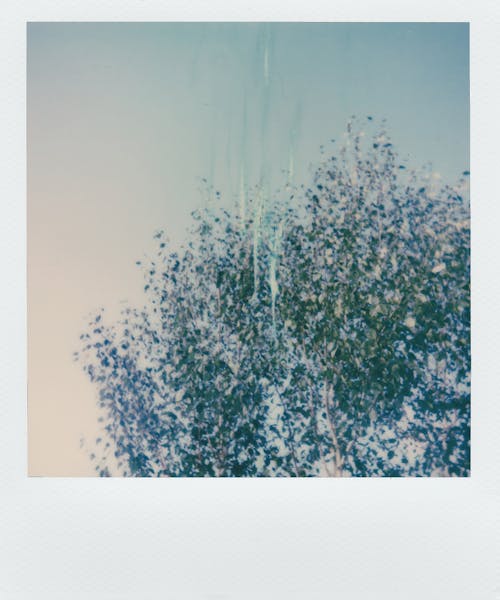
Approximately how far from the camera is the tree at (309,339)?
3930 mm

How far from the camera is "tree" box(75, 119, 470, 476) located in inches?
155

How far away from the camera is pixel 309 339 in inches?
Result: 156

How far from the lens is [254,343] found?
13.0ft

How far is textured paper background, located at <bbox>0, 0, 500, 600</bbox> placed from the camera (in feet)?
12.5

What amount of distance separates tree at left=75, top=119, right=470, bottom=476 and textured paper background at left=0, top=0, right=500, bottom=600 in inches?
4.3

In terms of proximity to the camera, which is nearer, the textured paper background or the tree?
the textured paper background
